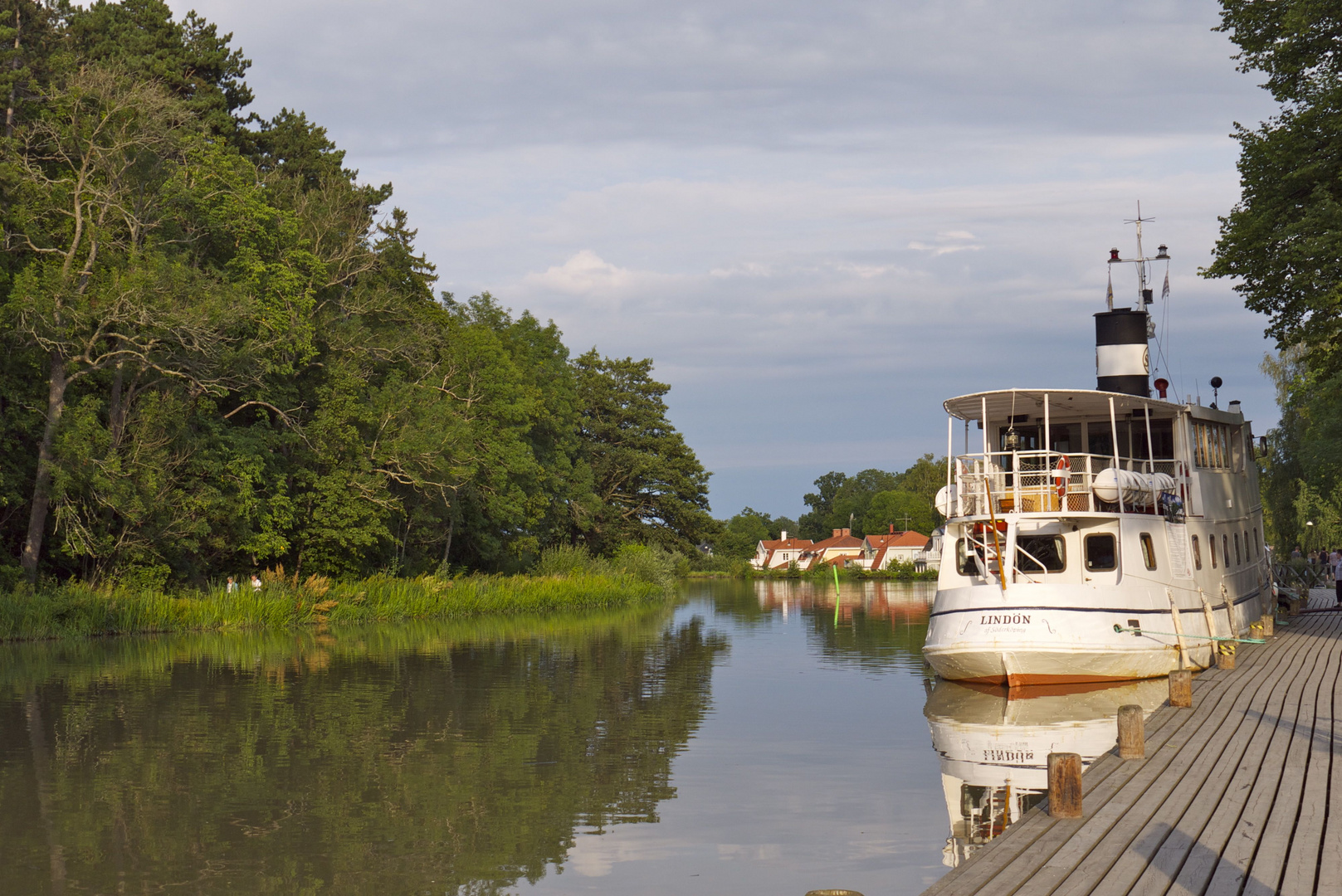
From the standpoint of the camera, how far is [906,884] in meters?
10.7

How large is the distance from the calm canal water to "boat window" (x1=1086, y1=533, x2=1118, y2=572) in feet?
8.71

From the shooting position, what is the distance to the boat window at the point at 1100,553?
24484 millimetres

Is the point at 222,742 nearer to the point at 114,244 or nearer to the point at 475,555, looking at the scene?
the point at 114,244

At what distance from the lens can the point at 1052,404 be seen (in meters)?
26.3

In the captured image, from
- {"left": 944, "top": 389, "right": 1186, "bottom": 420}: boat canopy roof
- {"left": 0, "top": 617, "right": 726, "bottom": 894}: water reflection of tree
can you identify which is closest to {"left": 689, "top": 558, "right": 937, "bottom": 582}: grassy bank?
{"left": 944, "top": 389, "right": 1186, "bottom": 420}: boat canopy roof

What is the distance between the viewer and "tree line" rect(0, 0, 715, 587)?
36156 mm

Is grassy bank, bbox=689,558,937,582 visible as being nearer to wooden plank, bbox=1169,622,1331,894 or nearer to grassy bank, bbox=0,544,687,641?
grassy bank, bbox=0,544,687,641

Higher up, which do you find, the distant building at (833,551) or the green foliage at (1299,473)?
the green foliage at (1299,473)

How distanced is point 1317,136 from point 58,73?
36081 mm

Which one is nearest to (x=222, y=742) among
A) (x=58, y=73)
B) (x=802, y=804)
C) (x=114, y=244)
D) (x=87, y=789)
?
(x=87, y=789)

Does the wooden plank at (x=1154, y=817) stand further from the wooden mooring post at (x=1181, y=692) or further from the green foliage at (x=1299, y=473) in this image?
the green foliage at (x=1299, y=473)

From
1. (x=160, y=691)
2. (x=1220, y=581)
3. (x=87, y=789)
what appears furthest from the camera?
(x=1220, y=581)

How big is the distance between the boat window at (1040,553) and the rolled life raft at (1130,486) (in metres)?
1.61

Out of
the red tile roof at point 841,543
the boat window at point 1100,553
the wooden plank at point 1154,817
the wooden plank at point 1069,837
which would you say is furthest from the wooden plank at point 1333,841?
the red tile roof at point 841,543
